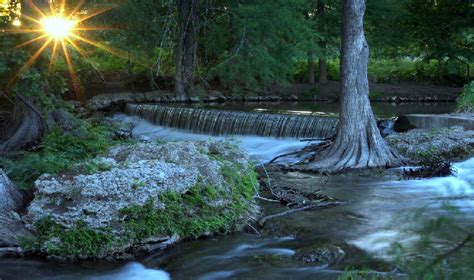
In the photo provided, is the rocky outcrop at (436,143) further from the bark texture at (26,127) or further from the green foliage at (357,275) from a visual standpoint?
the bark texture at (26,127)

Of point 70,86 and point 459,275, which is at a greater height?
point 70,86

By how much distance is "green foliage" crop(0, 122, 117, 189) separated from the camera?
315 inches

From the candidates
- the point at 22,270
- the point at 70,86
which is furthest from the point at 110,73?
the point at 22,270

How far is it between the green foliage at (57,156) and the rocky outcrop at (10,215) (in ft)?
1.88

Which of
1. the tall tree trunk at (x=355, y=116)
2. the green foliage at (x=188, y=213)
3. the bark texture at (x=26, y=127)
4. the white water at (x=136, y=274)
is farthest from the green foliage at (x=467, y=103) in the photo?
the white water at (x=136, y=274)

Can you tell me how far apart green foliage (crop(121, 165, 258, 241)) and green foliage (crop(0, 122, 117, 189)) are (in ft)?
3.32

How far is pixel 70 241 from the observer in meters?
6.38

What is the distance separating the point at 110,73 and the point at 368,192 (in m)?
23.1

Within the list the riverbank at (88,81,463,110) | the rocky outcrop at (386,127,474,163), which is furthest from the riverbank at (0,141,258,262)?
the riverbank at (88,81,463,110)

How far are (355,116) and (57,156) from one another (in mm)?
5992

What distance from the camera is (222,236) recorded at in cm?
715

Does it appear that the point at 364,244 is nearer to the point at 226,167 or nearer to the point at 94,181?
the point at 226,167

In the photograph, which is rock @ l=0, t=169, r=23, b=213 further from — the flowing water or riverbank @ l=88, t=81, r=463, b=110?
riverbank @ l=88, t=81, r=463, b=110

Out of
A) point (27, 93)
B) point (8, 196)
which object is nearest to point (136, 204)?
point (8, 196)
